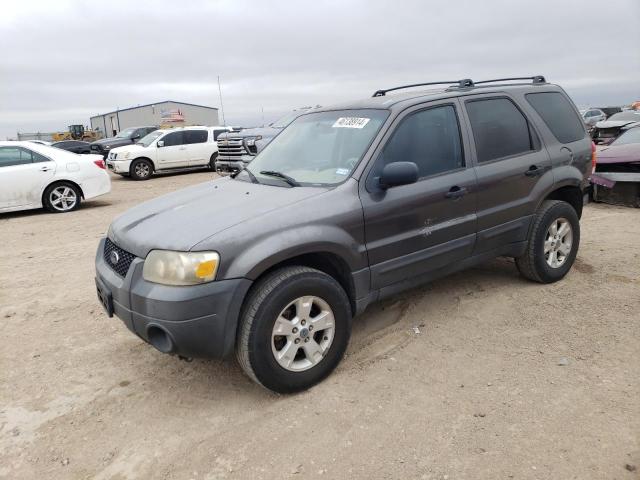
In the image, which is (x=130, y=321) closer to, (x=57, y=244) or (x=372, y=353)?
(x=372, y=353)

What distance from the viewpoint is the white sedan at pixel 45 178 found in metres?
9.85

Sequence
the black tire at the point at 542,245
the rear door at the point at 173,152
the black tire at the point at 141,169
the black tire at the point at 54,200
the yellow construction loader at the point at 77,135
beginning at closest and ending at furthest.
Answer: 1. the black tire at the point at 542,245
2. the black tire at the point at 54,200
3. the black tire at the point at 141,169
4. the rear door at the point at 173,152
5. the yellow construction loader at the point at 77,135

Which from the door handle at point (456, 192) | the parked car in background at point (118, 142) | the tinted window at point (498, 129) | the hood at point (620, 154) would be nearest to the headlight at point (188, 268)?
the door handle at point (456, 192)

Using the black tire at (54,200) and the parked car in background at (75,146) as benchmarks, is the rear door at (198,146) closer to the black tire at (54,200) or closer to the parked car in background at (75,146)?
the black tire at (54,200)

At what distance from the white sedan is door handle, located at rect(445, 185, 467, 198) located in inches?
350

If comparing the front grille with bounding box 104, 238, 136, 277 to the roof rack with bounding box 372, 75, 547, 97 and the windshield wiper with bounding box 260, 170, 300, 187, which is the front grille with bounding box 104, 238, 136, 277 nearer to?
the windshield wiper with bounding box 260, 170, 300, 187

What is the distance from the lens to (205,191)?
4016mm

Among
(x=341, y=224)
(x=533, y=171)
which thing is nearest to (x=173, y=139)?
(x=533, y=171)

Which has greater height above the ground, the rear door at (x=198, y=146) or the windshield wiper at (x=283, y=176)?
the rear door at (x=198, y=146)

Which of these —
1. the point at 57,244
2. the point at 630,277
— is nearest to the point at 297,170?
the point at 630,277

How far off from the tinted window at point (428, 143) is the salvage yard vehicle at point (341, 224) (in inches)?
0.4

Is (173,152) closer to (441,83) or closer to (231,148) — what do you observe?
(231,148)

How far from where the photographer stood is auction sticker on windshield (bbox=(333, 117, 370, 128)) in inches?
151

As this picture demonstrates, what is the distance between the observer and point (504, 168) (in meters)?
4.23
